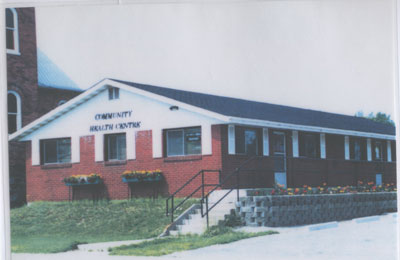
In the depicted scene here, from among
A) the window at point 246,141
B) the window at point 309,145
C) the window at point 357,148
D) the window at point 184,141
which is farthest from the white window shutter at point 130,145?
the window at point 357,148

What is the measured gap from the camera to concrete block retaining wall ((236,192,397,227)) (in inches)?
810

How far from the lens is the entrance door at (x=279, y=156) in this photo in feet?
76.3

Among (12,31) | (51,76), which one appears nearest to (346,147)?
(51,76)

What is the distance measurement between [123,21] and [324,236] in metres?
6.93

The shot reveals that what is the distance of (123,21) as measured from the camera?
64.6ft

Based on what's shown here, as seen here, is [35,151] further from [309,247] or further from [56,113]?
[309,247]

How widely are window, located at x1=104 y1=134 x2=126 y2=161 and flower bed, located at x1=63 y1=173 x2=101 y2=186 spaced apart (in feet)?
2.21

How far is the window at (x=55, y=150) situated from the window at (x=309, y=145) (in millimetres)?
6779

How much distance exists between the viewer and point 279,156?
2358cm

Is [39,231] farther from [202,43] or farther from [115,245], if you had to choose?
[202,43]

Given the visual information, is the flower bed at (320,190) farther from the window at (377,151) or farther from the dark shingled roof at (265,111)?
the dark shingled roof at (265,111)

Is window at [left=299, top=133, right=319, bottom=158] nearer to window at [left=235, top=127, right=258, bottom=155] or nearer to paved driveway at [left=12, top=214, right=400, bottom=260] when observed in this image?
window at [left=235, top=127, right=258, bottom=155]

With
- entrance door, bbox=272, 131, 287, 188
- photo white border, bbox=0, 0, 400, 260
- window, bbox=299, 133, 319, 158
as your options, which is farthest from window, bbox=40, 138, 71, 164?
window, bbox=299, 133, 319, 158

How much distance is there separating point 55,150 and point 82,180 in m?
1.47
